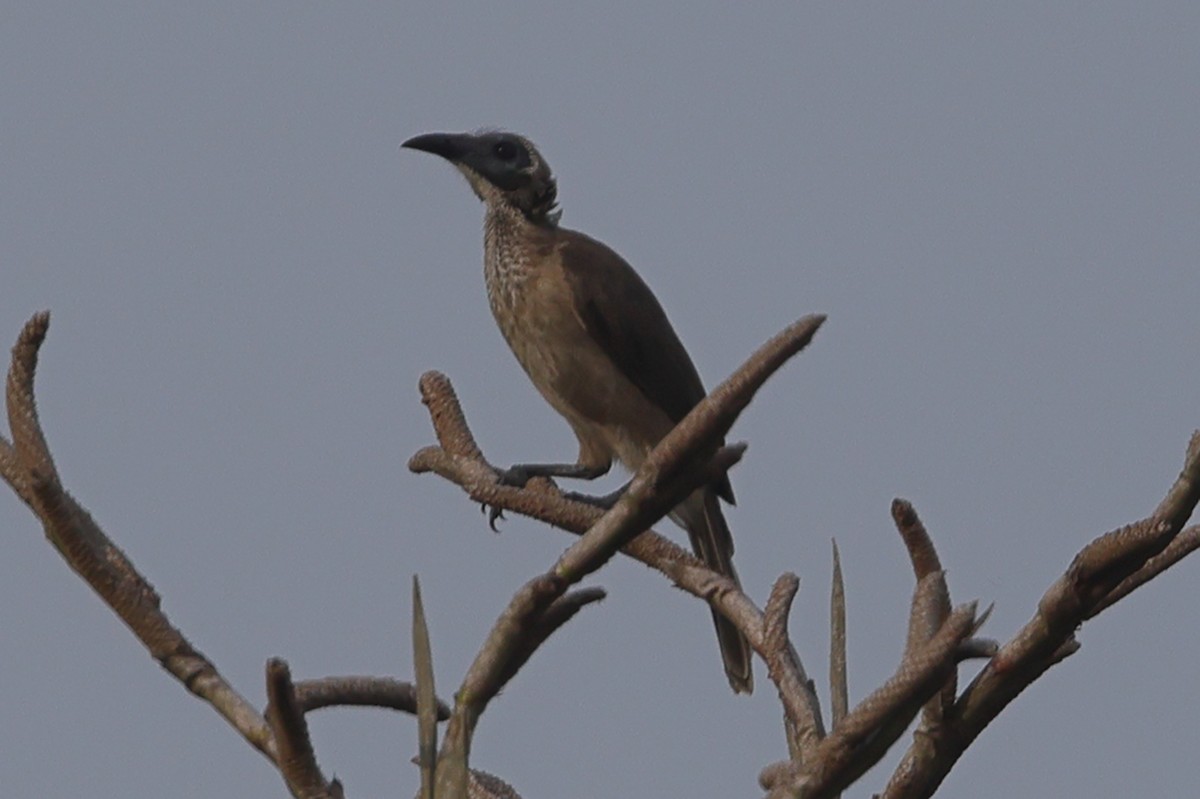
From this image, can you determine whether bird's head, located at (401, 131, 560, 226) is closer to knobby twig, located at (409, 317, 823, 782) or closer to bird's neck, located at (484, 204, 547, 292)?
bird's neck, located at (484, 204, 547, 292)

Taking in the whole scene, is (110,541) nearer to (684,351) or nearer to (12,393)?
(12,393)

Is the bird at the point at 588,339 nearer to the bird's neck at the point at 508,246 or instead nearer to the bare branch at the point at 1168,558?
the bird's neck at the point at 508,246

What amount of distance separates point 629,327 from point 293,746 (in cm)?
511

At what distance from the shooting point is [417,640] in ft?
6.62

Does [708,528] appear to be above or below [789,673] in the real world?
above

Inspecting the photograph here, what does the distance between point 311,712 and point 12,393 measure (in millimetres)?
606

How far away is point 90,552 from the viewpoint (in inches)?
97.9

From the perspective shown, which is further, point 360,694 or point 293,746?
point 360,694

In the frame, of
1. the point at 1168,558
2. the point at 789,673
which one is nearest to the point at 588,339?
the point at 789,673

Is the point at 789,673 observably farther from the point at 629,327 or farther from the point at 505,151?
the point at 505,151

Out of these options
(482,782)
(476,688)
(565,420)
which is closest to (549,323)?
(565,420)

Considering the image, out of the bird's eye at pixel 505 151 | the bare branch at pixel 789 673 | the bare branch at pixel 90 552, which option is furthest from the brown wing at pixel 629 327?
the bare branch at pixel 90 552

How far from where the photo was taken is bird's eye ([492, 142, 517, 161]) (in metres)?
7.54

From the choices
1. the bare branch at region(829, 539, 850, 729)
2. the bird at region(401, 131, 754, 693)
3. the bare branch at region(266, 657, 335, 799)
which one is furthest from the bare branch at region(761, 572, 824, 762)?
the bird at region(401, 131, 754, 693)
